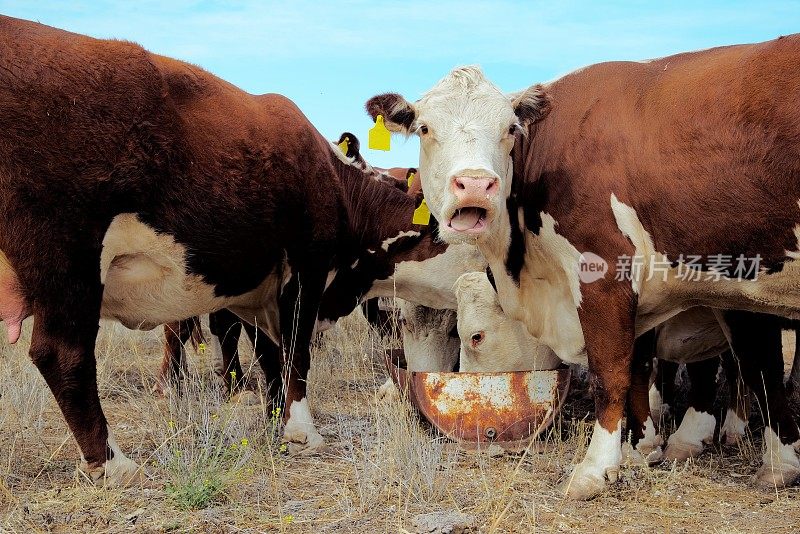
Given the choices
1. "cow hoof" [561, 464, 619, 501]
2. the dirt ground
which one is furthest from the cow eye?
"cow hoof" [561, 464, 619, 501]

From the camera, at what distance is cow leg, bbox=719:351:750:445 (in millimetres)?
5949

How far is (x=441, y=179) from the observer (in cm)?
486

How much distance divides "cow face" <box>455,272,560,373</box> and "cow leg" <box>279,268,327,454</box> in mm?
1133

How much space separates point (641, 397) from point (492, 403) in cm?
94

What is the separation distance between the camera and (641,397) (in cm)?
557

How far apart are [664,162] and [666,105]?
34 centimetres

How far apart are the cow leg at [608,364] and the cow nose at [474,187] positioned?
847 mm

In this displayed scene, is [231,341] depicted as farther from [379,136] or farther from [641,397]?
[641,397]

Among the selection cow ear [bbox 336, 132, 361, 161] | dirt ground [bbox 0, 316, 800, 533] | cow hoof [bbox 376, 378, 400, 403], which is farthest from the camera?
cow ear [bbox 336, 132, 361, 161]

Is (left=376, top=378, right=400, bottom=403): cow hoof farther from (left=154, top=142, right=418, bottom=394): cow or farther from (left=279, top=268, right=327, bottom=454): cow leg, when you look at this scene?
(left=154, top=142, right=418, bottom=394): cow

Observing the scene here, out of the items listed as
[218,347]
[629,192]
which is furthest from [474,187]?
[218,347]

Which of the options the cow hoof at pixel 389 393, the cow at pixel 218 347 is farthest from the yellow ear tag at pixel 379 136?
the cow at pixel 218 347

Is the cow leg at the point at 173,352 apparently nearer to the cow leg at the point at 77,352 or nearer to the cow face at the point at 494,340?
the cow face at the point at 494,340

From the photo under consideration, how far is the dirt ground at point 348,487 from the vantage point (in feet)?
13.9
